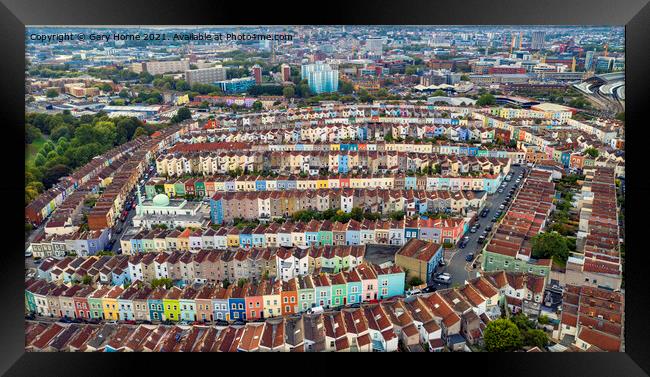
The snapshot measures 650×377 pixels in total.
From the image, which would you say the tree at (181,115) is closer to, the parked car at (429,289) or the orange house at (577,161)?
the orange house at (577,161)

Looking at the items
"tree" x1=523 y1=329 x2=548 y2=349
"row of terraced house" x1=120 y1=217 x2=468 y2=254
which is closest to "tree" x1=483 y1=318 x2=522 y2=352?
"tree" x1=523 y1=329 x2=548 y2=349

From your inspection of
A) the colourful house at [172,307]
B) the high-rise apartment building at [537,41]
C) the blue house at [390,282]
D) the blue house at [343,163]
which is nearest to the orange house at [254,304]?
the colourful house at [172,307]

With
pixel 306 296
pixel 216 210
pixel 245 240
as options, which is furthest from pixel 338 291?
pixel 216 210

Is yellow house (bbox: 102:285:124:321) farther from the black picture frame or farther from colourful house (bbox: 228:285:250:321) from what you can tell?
the black picture frame

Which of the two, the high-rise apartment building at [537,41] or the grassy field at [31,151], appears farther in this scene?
the high-rise apartment building at [537,41]

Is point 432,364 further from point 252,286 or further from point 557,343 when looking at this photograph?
point 252,286
